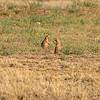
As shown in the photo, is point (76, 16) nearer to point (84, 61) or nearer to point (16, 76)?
point (84, 61)

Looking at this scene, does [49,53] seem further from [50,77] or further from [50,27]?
[50,27]

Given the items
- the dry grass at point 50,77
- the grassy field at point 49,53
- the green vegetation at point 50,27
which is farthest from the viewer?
the green vegetation at point 50,27

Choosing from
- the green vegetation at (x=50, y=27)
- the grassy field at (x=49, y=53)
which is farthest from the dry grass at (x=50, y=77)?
the green vegetation at (x=50, y=27)

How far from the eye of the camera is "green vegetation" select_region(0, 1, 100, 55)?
54.4 feet

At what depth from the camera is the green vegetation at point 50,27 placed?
54.4 ft

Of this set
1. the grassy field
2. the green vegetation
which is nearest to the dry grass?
the grassy field

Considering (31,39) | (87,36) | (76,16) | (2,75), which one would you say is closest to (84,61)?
(2,75)

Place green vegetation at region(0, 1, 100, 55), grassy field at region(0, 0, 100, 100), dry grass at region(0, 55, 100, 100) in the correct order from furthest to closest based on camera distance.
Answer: green vegetation at region(0, 1, 100, 55) < grassy field at region(0, 0, 100, 100) < dry grass at region(0, 55, 100, 100)

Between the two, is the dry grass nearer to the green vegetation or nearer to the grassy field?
the grassy field

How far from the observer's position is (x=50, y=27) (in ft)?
74.9

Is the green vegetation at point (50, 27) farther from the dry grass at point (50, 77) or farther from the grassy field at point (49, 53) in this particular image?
the dry grass at point (50, 77)

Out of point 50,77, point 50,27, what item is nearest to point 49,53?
point 50,77

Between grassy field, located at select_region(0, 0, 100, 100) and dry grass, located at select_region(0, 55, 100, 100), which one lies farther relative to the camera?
grassy field, located at select_region(0, 0, 100, 100)

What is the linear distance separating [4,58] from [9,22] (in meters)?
8.75
